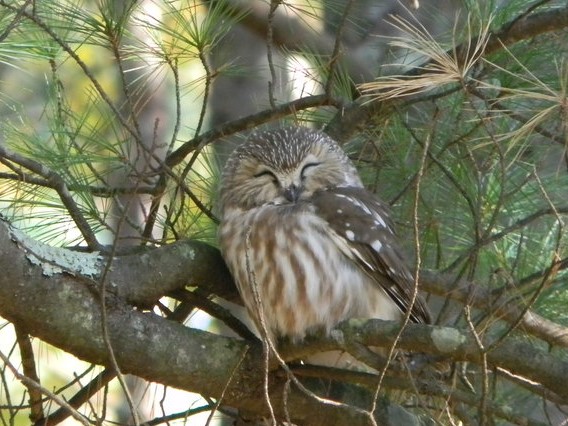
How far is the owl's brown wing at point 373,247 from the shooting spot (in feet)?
11.7

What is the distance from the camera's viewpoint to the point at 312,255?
11.5 feet

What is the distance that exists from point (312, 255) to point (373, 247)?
0.68ft

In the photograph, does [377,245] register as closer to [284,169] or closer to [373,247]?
[373,247]

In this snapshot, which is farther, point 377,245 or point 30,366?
point 377,245

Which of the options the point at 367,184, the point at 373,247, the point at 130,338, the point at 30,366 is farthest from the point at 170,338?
the point at 367,184

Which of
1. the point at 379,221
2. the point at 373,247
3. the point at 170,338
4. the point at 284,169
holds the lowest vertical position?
the point at 170,338

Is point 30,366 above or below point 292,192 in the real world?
below

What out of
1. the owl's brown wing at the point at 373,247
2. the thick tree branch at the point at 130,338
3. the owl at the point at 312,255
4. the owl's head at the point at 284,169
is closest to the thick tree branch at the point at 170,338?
the thick tree branch at the point at 130,338

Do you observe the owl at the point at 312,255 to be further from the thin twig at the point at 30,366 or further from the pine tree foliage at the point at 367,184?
the thin twig at the point at 30,366

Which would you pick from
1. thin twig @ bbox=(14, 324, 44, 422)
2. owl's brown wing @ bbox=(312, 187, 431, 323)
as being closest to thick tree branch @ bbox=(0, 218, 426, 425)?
thin twig @ bbox=(14, 324, 44, 422)

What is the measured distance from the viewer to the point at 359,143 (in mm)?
4281

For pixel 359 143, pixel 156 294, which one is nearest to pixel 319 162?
pixel 359 143

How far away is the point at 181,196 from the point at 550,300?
4.10 feet

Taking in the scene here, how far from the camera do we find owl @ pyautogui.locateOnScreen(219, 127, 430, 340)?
3.46m
